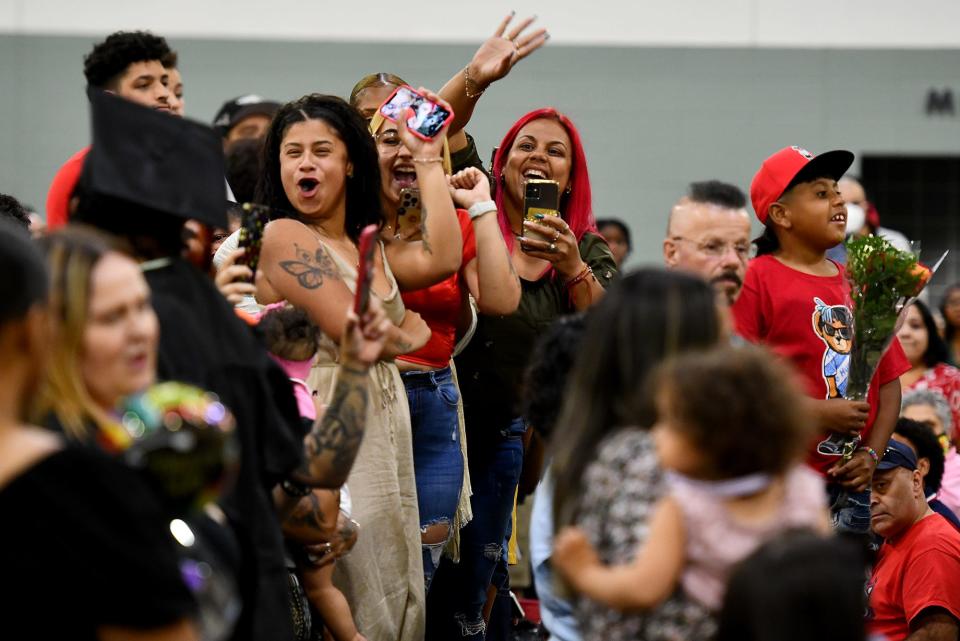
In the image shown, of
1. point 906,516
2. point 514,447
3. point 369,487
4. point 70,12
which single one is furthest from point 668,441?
point 70,12

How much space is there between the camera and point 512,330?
451 cm

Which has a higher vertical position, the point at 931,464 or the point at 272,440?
the point at 272,440

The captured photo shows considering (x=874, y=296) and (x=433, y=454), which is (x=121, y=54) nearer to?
(x=433, y=454)

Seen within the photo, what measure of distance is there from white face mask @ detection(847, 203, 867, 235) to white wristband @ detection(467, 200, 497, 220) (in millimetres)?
3565

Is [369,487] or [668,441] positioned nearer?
[668,441]

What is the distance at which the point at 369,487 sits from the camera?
12.6ft

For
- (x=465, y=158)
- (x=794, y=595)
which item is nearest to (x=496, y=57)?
(x=465, y=158)

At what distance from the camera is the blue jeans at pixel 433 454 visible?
415 centimetres

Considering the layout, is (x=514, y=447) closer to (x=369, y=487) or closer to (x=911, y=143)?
(x=369, y=487)

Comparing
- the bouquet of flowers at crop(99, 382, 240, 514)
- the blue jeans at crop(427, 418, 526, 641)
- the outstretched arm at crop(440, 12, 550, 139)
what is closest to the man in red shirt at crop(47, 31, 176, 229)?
the outstretched arm at crop(440, 12, 550, 139)

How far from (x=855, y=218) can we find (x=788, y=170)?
303cm

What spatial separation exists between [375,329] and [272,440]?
0.43m

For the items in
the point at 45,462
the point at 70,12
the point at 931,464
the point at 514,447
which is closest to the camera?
the point at 45,462

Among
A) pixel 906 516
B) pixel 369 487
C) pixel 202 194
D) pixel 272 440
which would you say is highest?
pixel 202 194
